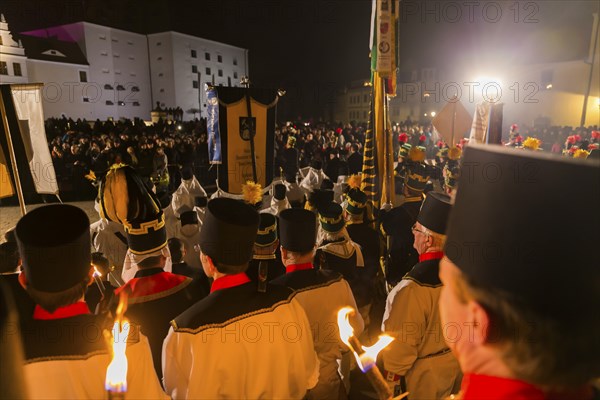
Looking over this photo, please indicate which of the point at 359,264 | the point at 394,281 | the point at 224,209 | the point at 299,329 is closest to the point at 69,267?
the point at 224,209

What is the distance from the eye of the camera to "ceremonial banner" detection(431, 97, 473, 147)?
8.31 metres

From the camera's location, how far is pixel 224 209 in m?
2.65

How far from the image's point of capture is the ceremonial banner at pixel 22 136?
4.52 metres

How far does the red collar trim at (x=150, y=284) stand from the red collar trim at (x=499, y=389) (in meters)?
2.48

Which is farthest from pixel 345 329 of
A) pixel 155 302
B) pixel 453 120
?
pixel 453 120

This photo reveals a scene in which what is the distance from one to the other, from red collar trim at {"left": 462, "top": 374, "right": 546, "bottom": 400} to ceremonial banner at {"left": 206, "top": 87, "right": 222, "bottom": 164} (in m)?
5.10

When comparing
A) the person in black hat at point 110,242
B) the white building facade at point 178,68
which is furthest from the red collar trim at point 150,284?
the white building facade at point 178,68

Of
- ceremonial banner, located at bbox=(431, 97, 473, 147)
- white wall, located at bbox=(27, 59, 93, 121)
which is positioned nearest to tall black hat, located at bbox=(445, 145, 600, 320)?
ceremonial banner, located at bbox=(431, 97, 473, 147)

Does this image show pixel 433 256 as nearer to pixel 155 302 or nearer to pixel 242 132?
pixel 155 302

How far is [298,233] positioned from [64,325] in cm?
175

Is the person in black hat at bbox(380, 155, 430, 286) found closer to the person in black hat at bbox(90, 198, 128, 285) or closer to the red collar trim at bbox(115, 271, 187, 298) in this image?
the red collar trim at bbox(115, 271, 187, 298)

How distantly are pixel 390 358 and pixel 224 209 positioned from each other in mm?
1607

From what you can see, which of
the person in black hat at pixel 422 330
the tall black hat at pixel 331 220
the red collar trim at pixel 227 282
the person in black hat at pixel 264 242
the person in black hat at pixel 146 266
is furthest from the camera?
the tall black hat at pixel 331 220

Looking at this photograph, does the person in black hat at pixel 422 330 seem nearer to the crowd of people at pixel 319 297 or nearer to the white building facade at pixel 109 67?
the crowd of people at pixel 319 297
